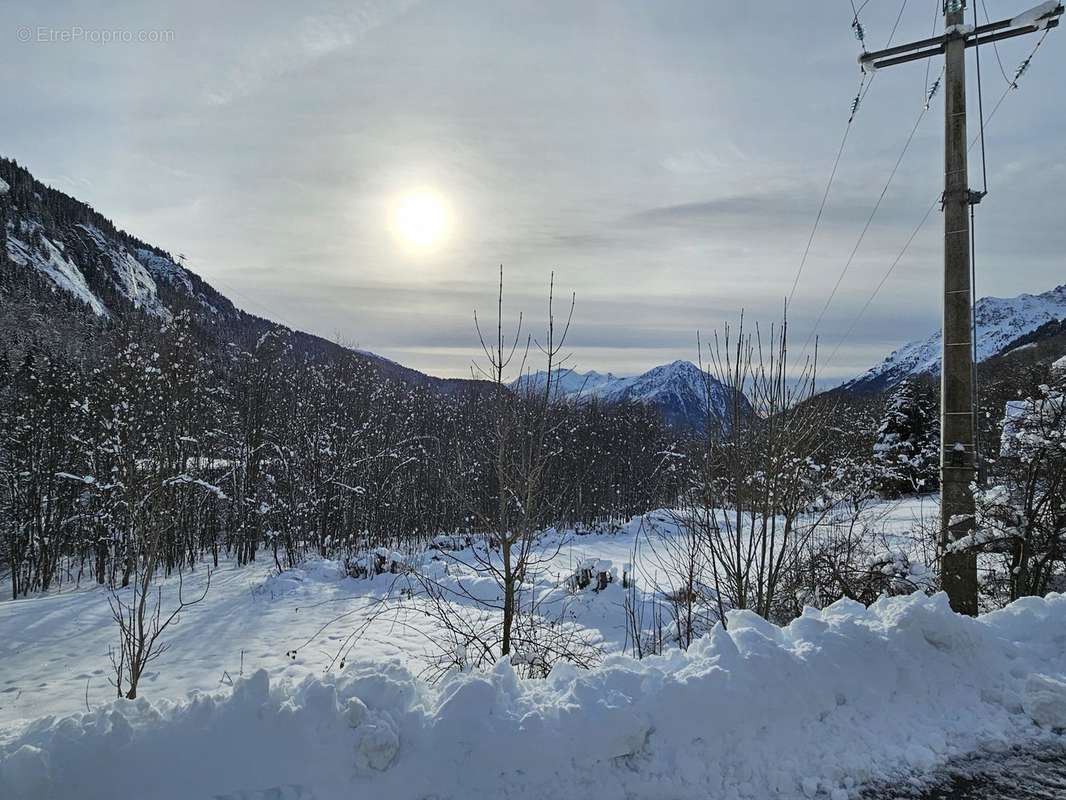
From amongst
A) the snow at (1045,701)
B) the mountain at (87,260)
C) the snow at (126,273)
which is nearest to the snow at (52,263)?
the mountain at (87,260)

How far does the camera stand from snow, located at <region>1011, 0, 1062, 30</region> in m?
5.45

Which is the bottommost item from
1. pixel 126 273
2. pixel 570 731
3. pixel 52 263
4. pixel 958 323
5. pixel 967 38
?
pixel 570 731

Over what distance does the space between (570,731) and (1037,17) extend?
745 cm

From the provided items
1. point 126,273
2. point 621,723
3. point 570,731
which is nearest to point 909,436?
point 621,723

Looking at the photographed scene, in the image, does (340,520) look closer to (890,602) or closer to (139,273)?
(890,602)

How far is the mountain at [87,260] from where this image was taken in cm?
10669

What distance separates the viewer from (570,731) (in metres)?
3.15

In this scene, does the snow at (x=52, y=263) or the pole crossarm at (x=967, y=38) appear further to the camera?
the snow at (x=52, y=263)

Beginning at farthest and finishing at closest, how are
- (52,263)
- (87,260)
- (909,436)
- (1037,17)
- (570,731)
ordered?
(87,260) < (52,263) < (909,436) < (1037,17) < (570,731)

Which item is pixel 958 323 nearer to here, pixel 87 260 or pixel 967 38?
pixel 967 38

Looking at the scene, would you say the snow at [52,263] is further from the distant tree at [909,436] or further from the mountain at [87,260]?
the distant tree at [909,436]

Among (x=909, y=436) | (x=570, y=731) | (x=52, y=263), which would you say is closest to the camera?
(x=570, y=731)

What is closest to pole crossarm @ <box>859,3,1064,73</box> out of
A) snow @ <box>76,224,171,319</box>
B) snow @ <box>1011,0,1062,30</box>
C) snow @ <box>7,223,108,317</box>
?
snow @ <box>1011,0,1062,30</box>

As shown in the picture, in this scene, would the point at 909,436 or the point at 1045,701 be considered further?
the point at 909,436
